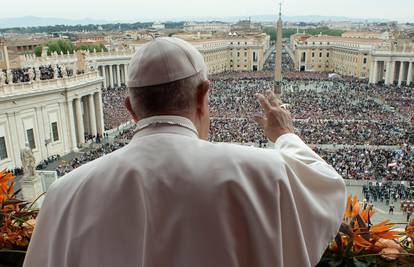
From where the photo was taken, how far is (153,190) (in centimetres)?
149

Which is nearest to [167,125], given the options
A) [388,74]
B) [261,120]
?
[261,120]

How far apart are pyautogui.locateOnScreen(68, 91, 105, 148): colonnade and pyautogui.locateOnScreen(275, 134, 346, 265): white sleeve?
26435mm

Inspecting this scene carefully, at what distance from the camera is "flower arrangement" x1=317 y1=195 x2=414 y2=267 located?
2.27 metres

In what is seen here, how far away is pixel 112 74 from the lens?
184 ft

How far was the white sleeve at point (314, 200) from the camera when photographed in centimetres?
159

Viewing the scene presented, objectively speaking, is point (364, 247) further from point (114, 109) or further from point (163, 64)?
point (114, 109)

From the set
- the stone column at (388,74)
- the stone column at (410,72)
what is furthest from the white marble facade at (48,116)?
the stone column at (410,72)

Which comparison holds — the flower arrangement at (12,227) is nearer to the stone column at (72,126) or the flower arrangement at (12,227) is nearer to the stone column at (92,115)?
the stone column at (72,126)

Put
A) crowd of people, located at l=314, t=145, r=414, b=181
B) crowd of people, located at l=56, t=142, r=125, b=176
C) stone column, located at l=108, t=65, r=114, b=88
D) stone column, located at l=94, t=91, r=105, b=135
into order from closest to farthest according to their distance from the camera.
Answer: crowd of people, located at l=314, t=145, r=414, b=181 < crowd of people, located at l=56, t=142, r=125, b=176 < stone column, located at l=94, t=91, r=105, b=135 < stone column, located at l=108, t=65, r=114, b=88

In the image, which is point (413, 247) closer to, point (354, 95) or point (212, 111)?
point (212, 111)

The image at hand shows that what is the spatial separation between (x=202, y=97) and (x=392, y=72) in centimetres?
6559

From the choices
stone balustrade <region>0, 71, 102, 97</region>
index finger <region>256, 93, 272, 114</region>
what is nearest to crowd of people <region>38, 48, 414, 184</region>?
stone balustrade <region>0, 71, 102, 97</region>

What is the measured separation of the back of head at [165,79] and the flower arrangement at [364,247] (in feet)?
3.86

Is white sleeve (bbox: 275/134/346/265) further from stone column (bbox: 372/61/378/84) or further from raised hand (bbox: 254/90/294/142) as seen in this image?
stone column (bbox: 372/61/378/84)
